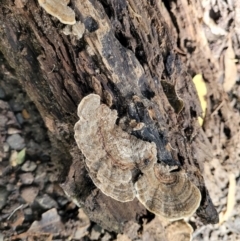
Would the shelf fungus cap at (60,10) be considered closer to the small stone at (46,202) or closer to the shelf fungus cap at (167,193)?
the shelf fungus cap at (167,193)

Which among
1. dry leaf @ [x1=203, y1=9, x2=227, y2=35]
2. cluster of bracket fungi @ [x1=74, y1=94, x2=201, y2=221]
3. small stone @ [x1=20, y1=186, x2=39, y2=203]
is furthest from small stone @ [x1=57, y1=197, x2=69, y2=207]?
dry leaf @ [x1=203, y1=9, x2=227, y2=35]

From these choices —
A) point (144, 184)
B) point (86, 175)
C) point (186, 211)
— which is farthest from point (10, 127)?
point (186, 211)

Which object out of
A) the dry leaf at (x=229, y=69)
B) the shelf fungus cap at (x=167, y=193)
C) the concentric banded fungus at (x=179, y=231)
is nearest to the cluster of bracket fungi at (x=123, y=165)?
the shelf fungus cap at (x=167, y=193)

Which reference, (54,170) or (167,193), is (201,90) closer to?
(167,193)

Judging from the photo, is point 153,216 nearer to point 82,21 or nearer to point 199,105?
point 199,105

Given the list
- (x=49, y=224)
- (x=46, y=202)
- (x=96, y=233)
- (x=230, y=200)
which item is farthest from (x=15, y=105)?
(x=230, y=200)

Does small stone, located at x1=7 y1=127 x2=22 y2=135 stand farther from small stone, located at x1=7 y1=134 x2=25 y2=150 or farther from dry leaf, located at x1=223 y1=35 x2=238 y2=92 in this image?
dry leaf, located at x1=223 y1=35 x2=238 y2=92

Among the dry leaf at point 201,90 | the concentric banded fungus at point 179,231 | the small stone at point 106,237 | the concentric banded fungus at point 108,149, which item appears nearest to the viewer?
the concentric banded fungus at point 108,149
